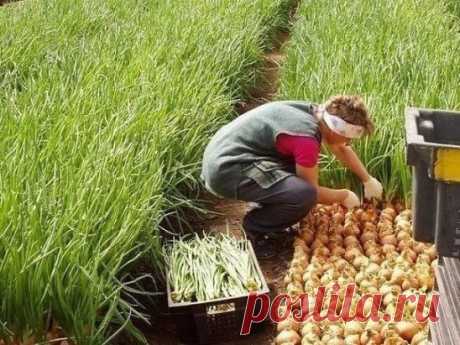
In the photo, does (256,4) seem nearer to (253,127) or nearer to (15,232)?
(253,127)

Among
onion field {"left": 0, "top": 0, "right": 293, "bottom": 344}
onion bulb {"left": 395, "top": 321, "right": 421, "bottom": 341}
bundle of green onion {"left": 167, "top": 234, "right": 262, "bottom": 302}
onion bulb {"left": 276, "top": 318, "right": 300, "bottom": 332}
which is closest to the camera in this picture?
onion field {"left": 0, "top": 0, "right": 293, "bottom": 344}

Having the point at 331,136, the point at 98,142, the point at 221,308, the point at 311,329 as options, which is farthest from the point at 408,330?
the point at 98,142

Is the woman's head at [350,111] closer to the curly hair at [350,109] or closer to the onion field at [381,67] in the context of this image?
the curly hair at [350,109]

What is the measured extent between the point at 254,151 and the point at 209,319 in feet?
2.70

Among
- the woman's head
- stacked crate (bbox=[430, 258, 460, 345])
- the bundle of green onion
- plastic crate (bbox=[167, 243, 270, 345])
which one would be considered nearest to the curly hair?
the woman's head

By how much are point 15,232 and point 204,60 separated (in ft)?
7.68

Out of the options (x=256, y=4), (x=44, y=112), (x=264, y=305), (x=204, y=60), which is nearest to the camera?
(x=264, y=305)

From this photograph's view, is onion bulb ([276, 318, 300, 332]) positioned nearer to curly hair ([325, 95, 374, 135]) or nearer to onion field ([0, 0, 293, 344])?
onion field ([0, 0, 293, 344])

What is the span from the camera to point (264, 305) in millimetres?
2301

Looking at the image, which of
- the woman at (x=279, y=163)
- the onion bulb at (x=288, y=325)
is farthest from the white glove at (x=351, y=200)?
the onion bulb at (x=288, y=325)

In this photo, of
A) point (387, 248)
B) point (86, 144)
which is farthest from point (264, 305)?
point (86, 144)

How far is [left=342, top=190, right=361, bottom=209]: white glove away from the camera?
2795mm

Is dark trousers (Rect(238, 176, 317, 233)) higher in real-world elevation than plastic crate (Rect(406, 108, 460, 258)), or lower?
lower

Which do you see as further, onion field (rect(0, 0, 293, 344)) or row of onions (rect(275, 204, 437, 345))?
row of onions (rect(275, 204, 437, 345))
